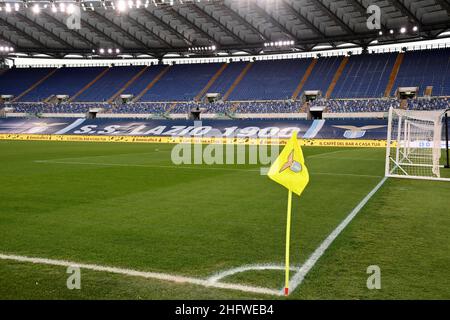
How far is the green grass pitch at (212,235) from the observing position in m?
4.59

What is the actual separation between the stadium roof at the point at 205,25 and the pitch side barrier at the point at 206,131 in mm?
11784

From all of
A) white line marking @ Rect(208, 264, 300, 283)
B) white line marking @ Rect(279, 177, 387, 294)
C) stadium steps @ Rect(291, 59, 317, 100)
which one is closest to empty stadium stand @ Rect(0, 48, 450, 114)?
stadium steps @ Rect(291, 59, 317, 100)

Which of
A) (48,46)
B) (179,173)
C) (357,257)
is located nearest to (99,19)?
(48,46)

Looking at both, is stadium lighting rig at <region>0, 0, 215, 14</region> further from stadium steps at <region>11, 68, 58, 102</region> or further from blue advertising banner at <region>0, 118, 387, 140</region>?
stadium steps at <region>11, 68, 58, 102</region>

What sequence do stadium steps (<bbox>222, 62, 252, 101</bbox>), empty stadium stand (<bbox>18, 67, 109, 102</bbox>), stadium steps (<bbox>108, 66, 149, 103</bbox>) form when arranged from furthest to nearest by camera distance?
empty stadium stand (<bbox>18, 67, 109, 102</bbox>) < stadium steps (<bbox>108, 66, 149, 103</bbox>) < stadium steps (<bbox>222, 62, 252, 101</bbox>)

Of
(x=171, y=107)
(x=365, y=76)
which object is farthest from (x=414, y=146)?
(x=171, y=107)

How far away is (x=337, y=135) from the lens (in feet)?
138

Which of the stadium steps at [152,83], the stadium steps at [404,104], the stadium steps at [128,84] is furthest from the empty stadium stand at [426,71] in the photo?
the stadium steps at [128,84]

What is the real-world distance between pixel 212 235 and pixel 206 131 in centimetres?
4085

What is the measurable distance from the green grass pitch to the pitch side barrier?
27.1 m

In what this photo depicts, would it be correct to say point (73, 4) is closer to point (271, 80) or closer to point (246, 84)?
point (246, 84)

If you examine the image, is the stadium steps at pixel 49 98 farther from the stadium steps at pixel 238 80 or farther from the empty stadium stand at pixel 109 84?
the stadium steps at pixel 238 80

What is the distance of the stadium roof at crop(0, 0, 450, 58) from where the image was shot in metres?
44.1

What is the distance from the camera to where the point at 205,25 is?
5300cm
